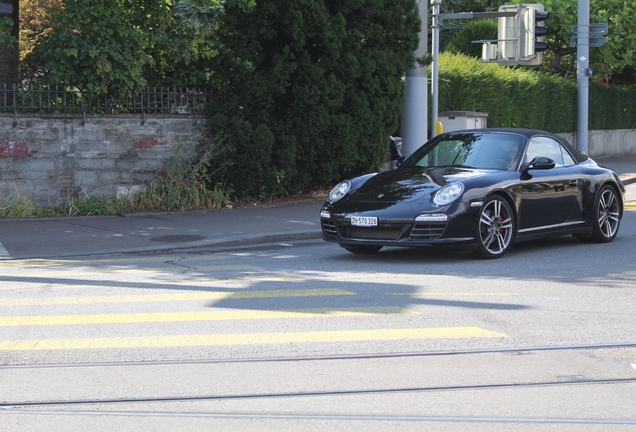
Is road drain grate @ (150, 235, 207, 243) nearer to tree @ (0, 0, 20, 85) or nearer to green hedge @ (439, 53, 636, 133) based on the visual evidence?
tree @ (0, 0, 20, 85)

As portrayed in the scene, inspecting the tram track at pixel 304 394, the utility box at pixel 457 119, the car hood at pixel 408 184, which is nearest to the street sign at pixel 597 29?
the utility box at pixel 457 119

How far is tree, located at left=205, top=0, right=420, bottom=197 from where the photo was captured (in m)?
15.8

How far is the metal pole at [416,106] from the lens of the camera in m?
18.1

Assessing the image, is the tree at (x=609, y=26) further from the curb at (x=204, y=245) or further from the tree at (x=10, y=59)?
the curb at (x=204, y=245)

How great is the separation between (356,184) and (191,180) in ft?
19.1

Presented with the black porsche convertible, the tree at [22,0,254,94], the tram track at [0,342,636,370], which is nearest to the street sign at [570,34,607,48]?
the tree at [22,0,254,94]

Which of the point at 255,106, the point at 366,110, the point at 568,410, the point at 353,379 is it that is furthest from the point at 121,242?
the point at 568,410

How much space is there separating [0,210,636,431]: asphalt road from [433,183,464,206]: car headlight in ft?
2.28

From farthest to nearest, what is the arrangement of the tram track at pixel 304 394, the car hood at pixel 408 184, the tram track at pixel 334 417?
the car hood at pixel 408 184 < the tram track at pixel 304 394 < the tram track at pixel 334 417

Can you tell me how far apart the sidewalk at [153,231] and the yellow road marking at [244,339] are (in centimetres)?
500

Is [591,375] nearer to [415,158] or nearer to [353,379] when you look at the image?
[353,379]

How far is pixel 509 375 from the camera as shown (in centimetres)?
555

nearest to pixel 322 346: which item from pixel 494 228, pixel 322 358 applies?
pixel 322 358

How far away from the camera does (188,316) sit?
7266mm
